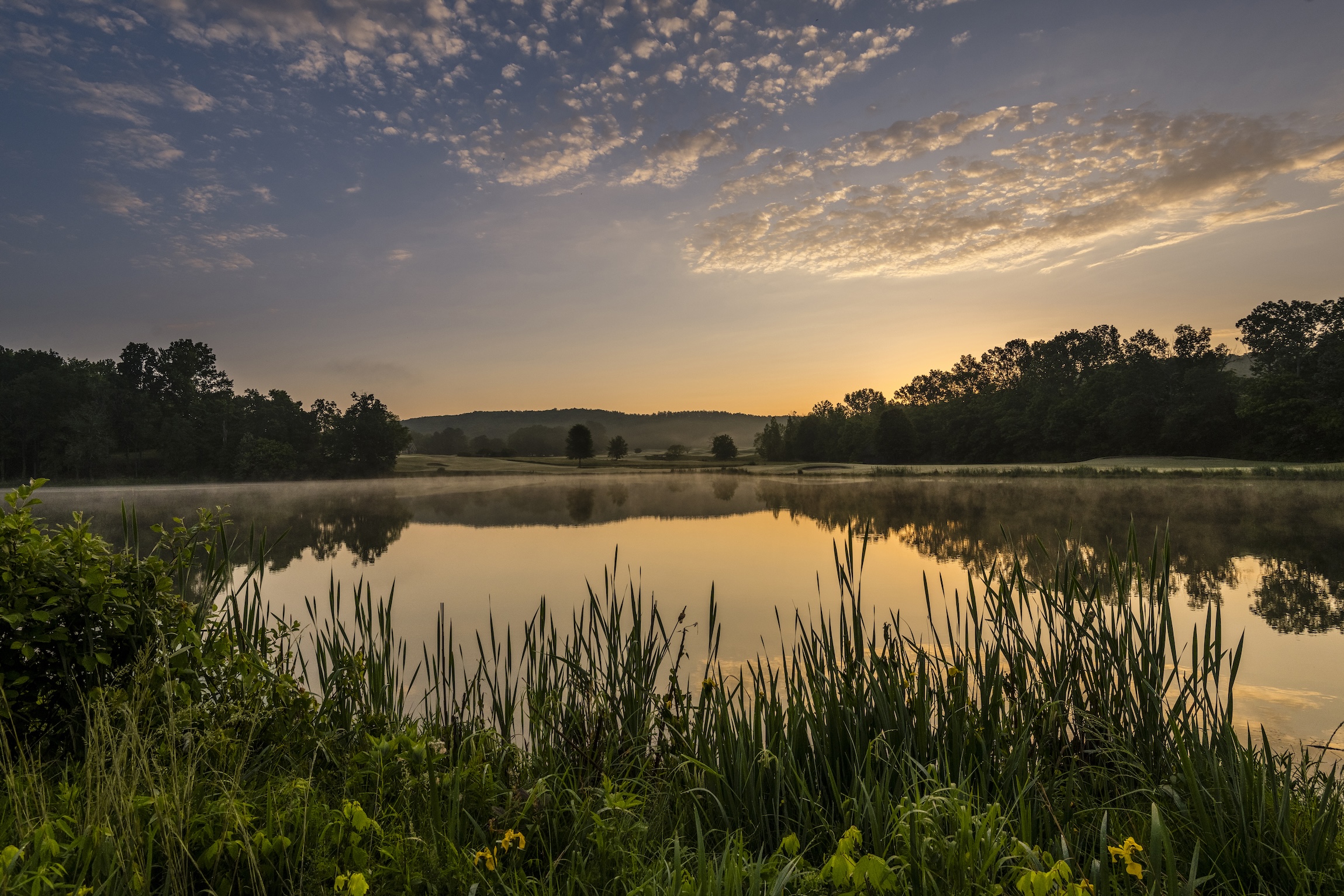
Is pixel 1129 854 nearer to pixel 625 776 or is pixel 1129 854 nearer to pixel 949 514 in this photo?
pixel 625 776

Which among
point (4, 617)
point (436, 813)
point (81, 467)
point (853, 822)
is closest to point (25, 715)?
point (4, 617)

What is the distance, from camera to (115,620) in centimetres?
283

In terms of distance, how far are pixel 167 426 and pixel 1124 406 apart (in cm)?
9164

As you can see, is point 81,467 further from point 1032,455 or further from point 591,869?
point 1032,455

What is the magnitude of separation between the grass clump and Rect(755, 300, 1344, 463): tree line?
189ft

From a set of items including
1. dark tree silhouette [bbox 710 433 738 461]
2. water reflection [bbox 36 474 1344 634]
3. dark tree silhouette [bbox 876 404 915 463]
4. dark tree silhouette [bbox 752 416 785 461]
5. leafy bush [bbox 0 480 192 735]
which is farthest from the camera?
dark tree silhouette [bbox 752 416 785 461]

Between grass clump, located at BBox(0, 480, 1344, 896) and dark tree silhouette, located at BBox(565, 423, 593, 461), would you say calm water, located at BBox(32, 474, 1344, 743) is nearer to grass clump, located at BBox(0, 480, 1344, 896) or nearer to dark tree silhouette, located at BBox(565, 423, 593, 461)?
grass clump, located at BBox(0, 480, 1344, 896)

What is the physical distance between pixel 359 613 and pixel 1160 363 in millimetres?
77093

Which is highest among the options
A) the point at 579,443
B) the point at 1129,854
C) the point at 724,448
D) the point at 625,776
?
the point at 579,443

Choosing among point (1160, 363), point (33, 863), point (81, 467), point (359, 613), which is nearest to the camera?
point (33, 863)

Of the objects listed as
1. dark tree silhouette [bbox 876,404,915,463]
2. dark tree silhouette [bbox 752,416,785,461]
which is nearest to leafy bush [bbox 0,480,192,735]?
dark tree silhouette [bbox 876,404,915,463]

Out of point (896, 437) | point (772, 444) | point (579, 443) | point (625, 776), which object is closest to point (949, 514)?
point (625, 776)

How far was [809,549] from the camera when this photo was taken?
48.6 feet

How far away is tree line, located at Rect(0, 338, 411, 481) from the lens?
5544 cm
